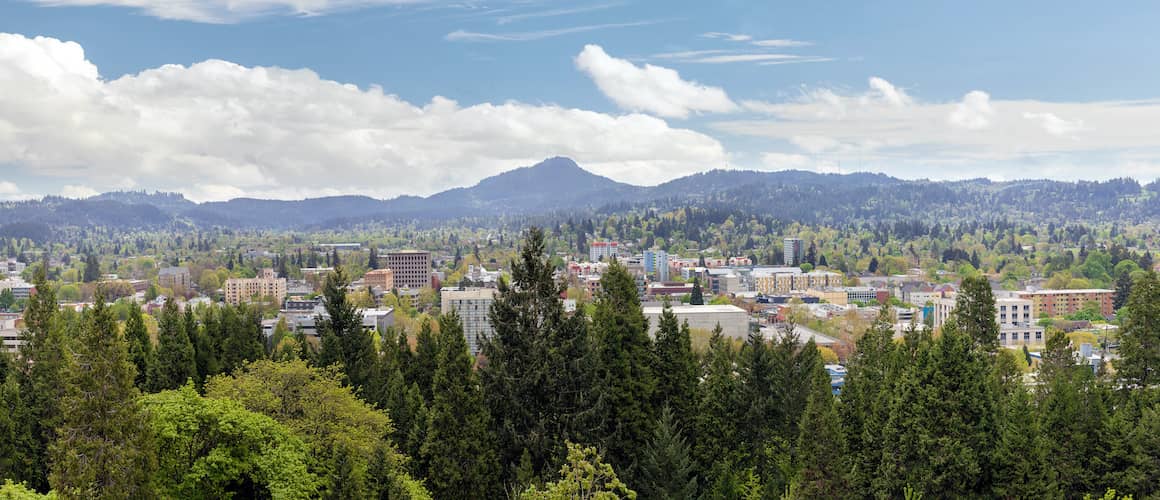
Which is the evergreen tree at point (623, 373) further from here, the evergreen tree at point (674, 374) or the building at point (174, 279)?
the building at point (174, 279)

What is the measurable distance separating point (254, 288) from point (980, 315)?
100923 mm

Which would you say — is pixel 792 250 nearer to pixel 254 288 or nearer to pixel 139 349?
pixel 254 288

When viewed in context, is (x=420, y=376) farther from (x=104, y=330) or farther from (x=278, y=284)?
(x=278, y=284)

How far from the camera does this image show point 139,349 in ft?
93.1

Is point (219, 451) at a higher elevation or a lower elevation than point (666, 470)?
higher

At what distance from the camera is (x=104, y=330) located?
1745 centimetres

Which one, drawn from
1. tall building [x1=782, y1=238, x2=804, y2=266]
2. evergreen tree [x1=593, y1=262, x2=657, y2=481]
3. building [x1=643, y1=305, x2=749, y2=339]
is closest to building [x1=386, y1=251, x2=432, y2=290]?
building [x1=643, y1=305, x2=749, y2=339]

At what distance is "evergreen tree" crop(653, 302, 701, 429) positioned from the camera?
2605 cm

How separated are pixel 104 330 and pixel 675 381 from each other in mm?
14835

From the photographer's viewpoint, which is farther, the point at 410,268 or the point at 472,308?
the point at 410,268

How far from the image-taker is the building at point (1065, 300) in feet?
299

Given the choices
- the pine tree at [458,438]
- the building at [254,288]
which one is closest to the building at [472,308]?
the building at [254,288]

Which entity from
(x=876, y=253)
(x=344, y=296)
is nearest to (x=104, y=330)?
(x=344, y=296)

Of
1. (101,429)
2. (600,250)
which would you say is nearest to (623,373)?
(101,429)
